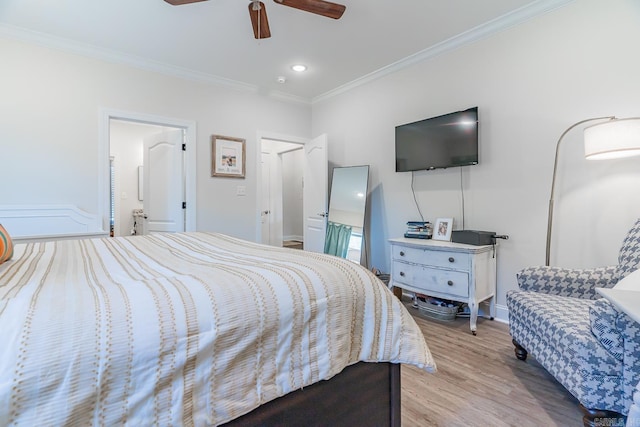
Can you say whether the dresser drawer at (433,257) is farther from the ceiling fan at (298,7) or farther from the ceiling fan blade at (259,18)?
the ceiling fan blade at (259,18)

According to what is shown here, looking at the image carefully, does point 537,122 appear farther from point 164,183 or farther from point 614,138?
point 164,183

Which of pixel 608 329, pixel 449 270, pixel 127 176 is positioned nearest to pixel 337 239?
pixel 449 270

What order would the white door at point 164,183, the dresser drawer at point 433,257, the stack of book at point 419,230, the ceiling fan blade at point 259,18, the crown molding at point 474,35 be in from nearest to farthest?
the ceiling fan blade at point 259,18 < the crown molding at point 474,35 < the dresser drawer at point 433,257 < the stack of book at point 419,230 < the white door at point 164,183

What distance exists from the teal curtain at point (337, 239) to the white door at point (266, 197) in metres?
2.11

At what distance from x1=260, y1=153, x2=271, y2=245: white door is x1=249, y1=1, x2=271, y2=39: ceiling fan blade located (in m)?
3.55

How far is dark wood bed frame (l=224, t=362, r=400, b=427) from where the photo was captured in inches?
34.8

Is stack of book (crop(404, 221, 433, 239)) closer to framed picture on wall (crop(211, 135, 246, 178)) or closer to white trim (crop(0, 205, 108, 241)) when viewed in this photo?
framed picture on wall (crop(211, 135, 246, 178))

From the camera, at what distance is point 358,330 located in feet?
3.48

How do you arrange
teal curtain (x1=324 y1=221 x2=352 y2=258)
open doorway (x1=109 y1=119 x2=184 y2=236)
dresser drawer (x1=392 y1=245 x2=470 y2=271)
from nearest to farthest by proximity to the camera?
1. dresser drawer (x1=392 y1=245 x2=470 y2=271)
2. teal curtain (x1=324 y1=221 x2=352 y2=258)
3. open doorway (x1=109 y1=119 x2=184 y2=236)

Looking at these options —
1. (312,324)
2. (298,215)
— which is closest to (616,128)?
(312,324)

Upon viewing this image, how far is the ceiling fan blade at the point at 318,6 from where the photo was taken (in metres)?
2.07

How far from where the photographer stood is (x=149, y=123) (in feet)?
11.3

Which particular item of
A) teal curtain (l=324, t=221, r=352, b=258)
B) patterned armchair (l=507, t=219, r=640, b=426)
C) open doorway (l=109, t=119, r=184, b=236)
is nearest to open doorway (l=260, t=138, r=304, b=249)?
teal curtain (l=324, t=221, r=352, b=258)

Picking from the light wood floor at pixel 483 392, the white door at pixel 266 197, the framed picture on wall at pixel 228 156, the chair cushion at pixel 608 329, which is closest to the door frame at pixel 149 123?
the framed picture on wall at pixel 228 156
